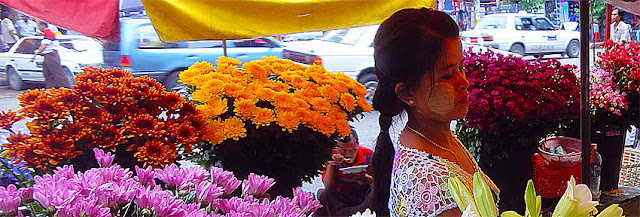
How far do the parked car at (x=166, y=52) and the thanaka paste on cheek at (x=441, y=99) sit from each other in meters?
0.81

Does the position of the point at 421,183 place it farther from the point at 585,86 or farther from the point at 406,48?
the point at 585,86

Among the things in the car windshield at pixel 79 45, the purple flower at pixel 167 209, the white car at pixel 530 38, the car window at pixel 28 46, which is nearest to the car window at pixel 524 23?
the white car at pixel 530 38

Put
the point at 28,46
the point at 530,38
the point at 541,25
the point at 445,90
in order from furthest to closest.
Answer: the point at 530,38 → the point at 541,25 → the point at 28,46 → the point at 445,90

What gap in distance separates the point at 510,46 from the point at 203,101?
3277 mm

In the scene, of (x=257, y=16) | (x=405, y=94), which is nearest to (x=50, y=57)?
(x=257, y=16)

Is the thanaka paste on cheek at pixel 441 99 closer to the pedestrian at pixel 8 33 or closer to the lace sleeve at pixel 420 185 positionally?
the lace sleeve at pixel 420 185

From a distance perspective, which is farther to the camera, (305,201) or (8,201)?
(305,201)

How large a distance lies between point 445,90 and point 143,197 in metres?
0.90

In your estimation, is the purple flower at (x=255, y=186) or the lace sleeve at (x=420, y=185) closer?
the purple flower at (x=255, y=186)

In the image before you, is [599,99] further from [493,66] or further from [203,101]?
[203,101]

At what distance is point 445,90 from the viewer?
134 centimetres

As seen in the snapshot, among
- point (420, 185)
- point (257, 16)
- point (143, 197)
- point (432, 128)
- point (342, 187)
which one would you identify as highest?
point (257, 16)

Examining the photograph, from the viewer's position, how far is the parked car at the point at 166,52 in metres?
2.15

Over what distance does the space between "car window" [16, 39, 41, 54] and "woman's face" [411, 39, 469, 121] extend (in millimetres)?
2296
